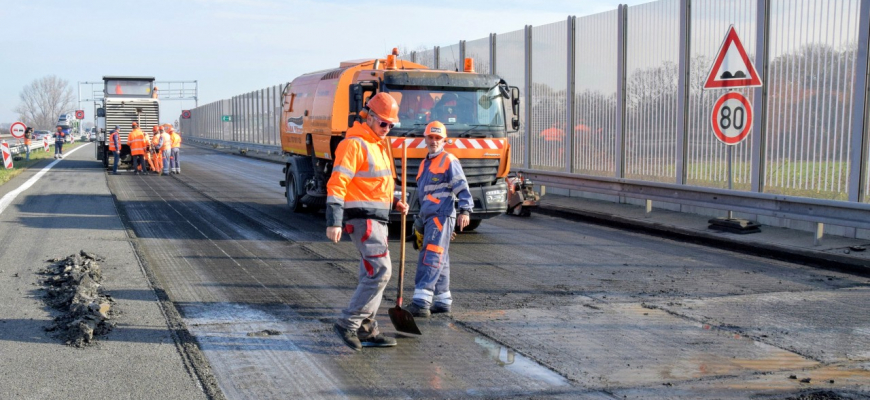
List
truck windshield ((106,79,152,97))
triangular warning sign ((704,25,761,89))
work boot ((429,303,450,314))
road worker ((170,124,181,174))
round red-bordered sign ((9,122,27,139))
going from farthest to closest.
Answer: round red-bordered sign ((9,122,27,139)) → truck windshield ((106,79,152,97)) → road worker ((170,124,181,174)) → triangular warning sign ((704,25,761,89)) → work boot ((429,303,450,314))

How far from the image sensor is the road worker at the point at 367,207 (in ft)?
19.8

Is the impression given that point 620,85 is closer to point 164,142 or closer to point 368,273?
point 368,273

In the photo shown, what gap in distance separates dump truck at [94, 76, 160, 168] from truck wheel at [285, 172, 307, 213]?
51.3 feet

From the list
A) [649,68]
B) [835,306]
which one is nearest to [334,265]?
[835,306]

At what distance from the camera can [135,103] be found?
101 ft

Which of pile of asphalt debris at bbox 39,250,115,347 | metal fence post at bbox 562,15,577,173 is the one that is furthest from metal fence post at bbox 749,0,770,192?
pile of asphalt debris at bbox 39,250,115,347

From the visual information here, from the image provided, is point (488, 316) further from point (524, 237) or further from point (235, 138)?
point (235, 138)

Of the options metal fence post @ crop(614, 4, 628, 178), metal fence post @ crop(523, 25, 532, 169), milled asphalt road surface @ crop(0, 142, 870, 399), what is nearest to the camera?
milled asphalt road surface @ crop(0, 142, 870, 399)

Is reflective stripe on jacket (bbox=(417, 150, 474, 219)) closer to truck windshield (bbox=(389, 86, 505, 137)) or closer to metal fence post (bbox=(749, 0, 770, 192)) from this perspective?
truck windshield (bbox=(389, 86, 505, 137))

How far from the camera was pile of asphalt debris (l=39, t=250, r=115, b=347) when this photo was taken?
6340mm

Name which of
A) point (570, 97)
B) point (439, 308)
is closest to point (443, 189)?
point (439, 308)

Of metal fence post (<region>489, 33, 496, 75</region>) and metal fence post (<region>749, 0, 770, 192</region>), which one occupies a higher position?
metal fence post (<region>489, 33, 496, 75</region>)

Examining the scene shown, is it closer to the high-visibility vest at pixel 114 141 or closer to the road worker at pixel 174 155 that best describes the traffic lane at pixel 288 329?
the road worker at pixel 174 155

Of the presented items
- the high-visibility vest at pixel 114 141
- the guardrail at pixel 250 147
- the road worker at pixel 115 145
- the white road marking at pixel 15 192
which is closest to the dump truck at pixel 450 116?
the white road marking at pixel 15 192
